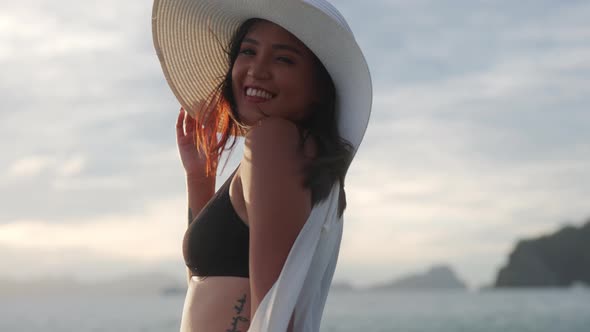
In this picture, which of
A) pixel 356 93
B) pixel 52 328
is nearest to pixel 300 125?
pixel 356 93

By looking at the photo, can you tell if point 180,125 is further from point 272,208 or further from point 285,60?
point 272,208

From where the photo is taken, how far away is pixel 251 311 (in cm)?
233

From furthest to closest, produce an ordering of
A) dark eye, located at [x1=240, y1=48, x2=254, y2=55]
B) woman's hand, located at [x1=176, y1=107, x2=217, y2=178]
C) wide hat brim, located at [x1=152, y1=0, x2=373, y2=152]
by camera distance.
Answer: woman's hand, located at [x1=176, y1=107, x2=217, y2=178]
dark eye, located at [x1=240, y1=48, x2=254, y2=55]
wide hat brim, located at [x1=152, y1=0, x2=373, y2=152]

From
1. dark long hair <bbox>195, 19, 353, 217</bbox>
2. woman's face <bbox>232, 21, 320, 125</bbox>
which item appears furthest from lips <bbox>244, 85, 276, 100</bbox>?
dark long hair <bbox>195, 19, 353, 217</bbox>

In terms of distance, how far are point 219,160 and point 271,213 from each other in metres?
0.75

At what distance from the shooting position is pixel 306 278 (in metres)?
2.48

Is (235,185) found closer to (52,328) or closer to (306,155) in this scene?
(306,155)

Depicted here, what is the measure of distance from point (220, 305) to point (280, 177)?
40 cm

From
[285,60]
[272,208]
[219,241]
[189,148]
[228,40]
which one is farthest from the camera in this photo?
[189,148]

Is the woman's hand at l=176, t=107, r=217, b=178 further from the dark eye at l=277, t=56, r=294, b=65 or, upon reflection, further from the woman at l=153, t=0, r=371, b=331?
the dark eye at l=277, t=56, r=294, b=65

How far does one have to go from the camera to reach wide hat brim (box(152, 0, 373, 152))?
8.23 feet

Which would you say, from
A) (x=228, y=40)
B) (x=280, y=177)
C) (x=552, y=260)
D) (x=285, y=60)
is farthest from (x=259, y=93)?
(x=552, y=260)

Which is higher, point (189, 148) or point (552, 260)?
point (552, 260)

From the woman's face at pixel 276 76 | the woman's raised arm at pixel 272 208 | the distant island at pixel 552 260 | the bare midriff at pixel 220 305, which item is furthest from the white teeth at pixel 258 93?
the distant island at pixel 552 260
